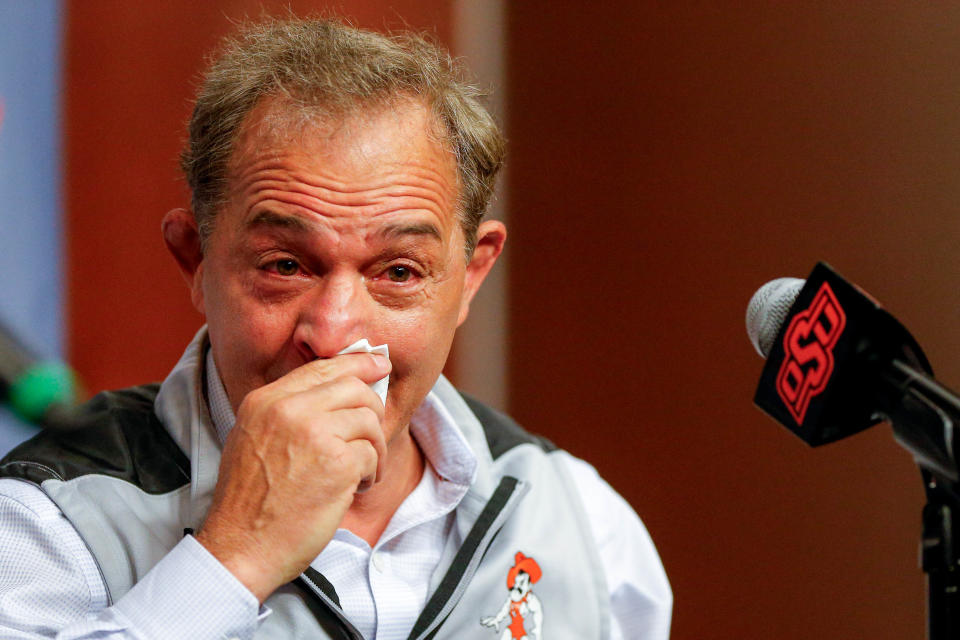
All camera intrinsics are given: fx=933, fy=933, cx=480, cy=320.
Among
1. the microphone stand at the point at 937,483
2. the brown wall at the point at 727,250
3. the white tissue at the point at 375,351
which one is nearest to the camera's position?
the microphone stand at the point at 937,483

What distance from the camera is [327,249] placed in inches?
50.9

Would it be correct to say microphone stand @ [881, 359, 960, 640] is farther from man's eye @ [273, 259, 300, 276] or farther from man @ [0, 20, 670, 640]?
man's eye @ [273, 259, 300, 276]

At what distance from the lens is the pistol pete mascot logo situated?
1.53m

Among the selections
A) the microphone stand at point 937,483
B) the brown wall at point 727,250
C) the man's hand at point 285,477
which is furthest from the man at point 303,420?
the brown wall at point 727,250

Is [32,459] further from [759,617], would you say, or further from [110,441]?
[759,617]

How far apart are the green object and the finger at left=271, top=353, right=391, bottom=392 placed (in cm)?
26

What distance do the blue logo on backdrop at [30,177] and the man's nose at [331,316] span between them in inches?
35.6

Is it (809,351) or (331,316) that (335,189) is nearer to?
(331,316)

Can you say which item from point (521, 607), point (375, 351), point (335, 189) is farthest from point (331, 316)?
point (521, 607)

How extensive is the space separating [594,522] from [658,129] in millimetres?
1308

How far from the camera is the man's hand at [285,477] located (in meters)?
1.14

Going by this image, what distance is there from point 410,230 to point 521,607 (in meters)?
0.67

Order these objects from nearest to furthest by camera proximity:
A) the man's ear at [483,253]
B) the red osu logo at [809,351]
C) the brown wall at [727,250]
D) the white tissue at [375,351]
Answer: the red osu logo at [809,351]
the white tissue at [375,351]
the man's ear at [483,253]
the brown wall at [727,250]

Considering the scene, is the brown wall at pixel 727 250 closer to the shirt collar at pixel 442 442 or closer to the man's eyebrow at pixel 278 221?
the shirt collar at pixel 442 442
